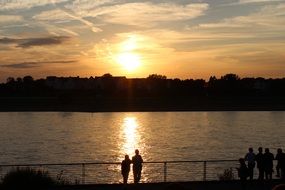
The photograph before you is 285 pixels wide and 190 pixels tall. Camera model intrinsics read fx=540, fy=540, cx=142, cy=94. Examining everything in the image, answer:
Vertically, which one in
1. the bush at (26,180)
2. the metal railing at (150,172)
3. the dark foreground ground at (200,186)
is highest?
the bush at (26,180)

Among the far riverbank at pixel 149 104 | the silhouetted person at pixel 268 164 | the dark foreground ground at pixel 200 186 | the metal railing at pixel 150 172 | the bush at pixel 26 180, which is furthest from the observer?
the far riverbank at pixel 149 104

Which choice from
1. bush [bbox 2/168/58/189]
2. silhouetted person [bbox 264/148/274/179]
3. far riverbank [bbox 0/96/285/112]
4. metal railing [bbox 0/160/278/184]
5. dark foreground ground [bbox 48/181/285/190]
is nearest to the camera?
bush [bbox 2/168/58/189]

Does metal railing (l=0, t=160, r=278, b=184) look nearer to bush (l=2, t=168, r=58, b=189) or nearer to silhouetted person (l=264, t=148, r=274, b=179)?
silhouetted person (l=264, t=148, r=274, b=179)

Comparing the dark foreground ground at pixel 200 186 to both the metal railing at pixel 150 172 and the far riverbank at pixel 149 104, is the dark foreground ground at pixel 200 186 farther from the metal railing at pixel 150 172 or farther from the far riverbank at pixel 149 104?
the far riverbank at pixel 149 104

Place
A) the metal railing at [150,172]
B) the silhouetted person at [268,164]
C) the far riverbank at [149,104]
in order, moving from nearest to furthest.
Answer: the silhouetted person at [268,164] → the metal railing at [150,172] → the far riverbank at [149,104]

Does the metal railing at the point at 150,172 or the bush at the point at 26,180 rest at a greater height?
the bush at the point at 26,180

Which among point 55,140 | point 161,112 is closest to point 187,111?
point 161,112

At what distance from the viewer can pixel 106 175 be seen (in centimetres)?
3247

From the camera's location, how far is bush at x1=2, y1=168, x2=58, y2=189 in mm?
17797

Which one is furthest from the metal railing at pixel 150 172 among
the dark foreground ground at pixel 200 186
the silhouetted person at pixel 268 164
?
the dark foreground ground at pixel 200 186

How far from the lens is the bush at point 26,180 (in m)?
17.8

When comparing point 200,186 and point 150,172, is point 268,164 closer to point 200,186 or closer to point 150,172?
point 200,186

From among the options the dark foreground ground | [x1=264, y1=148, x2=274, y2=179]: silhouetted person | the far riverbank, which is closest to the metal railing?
[x1=264, y1=148, x2=274, y2=179]: silhouetted person

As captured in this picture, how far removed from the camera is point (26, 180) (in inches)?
712
